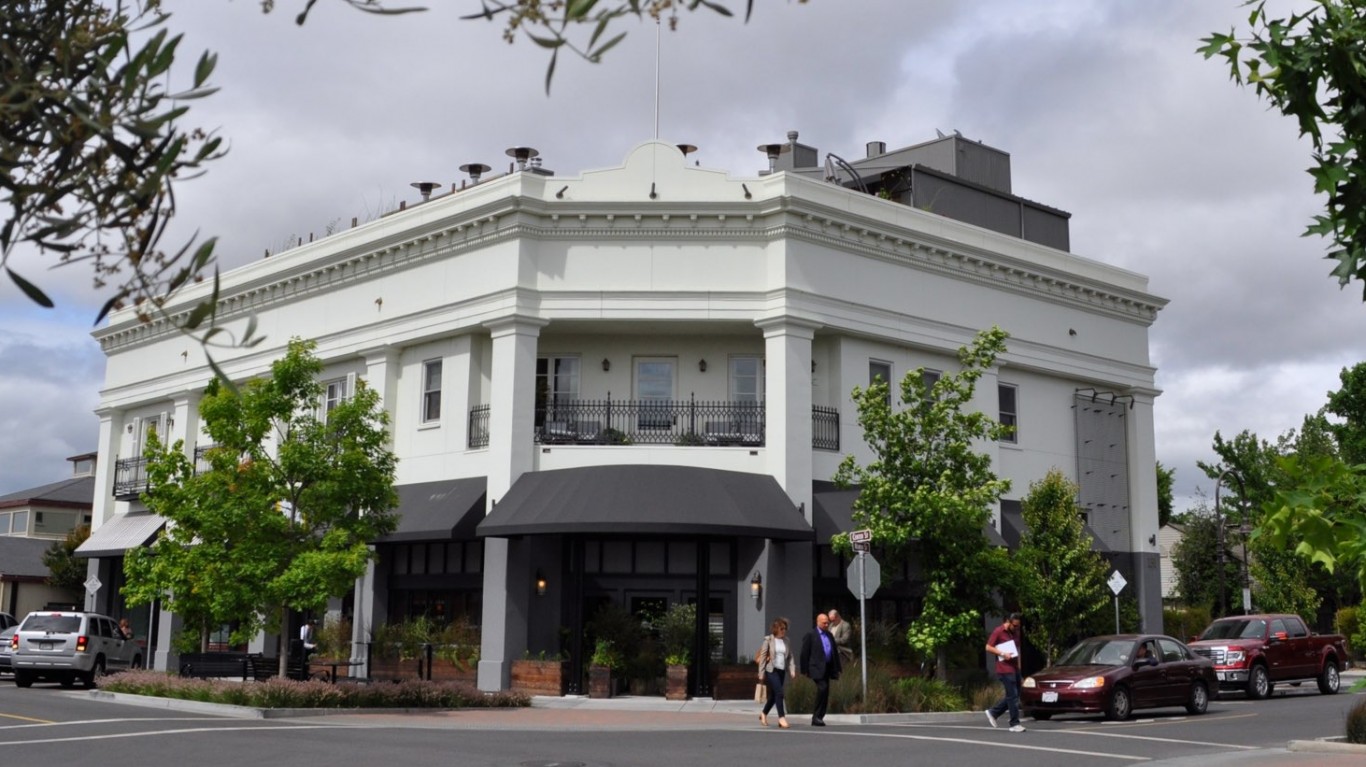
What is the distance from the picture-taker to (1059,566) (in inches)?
1160

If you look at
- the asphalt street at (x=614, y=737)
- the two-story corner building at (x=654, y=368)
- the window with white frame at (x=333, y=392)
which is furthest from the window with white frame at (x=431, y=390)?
the asphalt street at (x=614, y=737)

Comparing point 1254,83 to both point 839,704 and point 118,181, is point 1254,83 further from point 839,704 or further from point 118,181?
point 839,704

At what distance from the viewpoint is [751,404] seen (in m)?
28.9

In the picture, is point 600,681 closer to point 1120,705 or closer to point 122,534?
point 1120,705

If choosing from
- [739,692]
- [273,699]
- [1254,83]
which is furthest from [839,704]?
[1254,83]

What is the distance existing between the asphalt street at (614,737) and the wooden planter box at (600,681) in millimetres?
541

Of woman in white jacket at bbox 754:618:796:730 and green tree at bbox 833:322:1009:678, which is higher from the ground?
green tree at bbox 833:322:1009:678

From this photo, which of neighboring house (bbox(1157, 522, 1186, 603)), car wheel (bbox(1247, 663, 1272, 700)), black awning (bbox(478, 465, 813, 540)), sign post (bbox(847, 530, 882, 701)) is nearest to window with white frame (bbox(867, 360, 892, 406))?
black awning (bbox(478, 465, 813, 540))

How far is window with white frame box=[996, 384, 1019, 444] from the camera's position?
3228 centimetres

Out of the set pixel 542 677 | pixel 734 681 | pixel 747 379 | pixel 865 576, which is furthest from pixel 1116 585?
pixel 542 677

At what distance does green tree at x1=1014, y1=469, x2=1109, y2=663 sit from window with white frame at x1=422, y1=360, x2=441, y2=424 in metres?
12.8

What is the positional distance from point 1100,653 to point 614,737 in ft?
31.4

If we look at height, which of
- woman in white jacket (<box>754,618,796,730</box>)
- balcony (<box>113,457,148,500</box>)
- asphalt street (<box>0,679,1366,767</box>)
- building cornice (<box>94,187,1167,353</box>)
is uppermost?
building cornice (<box>94,187,1167,353</box>)

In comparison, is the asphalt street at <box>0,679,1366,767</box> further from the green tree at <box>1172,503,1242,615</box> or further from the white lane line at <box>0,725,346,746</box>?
the green tree at <box>1172,503,1242,615</box>
